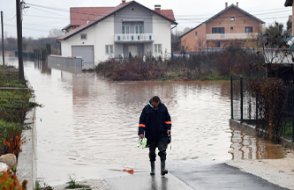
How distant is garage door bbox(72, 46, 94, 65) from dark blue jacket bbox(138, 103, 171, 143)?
53900mm

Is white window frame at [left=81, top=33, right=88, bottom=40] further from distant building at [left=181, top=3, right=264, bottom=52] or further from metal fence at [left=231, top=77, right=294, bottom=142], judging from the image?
metal fence at [left=231, top=77, right=294, bottom=142]

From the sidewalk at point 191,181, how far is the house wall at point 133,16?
180ft

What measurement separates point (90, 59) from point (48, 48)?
27989 mm

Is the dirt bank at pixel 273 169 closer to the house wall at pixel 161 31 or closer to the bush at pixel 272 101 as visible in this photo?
the bush at pixel 272 101

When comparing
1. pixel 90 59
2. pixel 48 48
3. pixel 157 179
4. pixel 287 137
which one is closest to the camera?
pixel 157 179

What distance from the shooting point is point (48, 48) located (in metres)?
91.5

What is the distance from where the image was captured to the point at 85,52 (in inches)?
2569

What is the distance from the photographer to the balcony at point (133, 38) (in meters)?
65.2

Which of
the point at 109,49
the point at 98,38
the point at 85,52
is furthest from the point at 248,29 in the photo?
the point at 85,52

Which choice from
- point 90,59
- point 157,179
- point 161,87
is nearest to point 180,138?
point 157,179

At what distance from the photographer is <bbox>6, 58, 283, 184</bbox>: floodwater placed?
1304cm

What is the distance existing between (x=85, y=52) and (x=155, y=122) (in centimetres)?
5483

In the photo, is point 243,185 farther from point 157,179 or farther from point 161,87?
point 161,87

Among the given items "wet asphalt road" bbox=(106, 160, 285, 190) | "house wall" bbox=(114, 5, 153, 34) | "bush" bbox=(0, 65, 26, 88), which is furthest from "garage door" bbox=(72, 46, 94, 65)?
"wet asphalt road" bbox=(106, 160, 285, 190)
